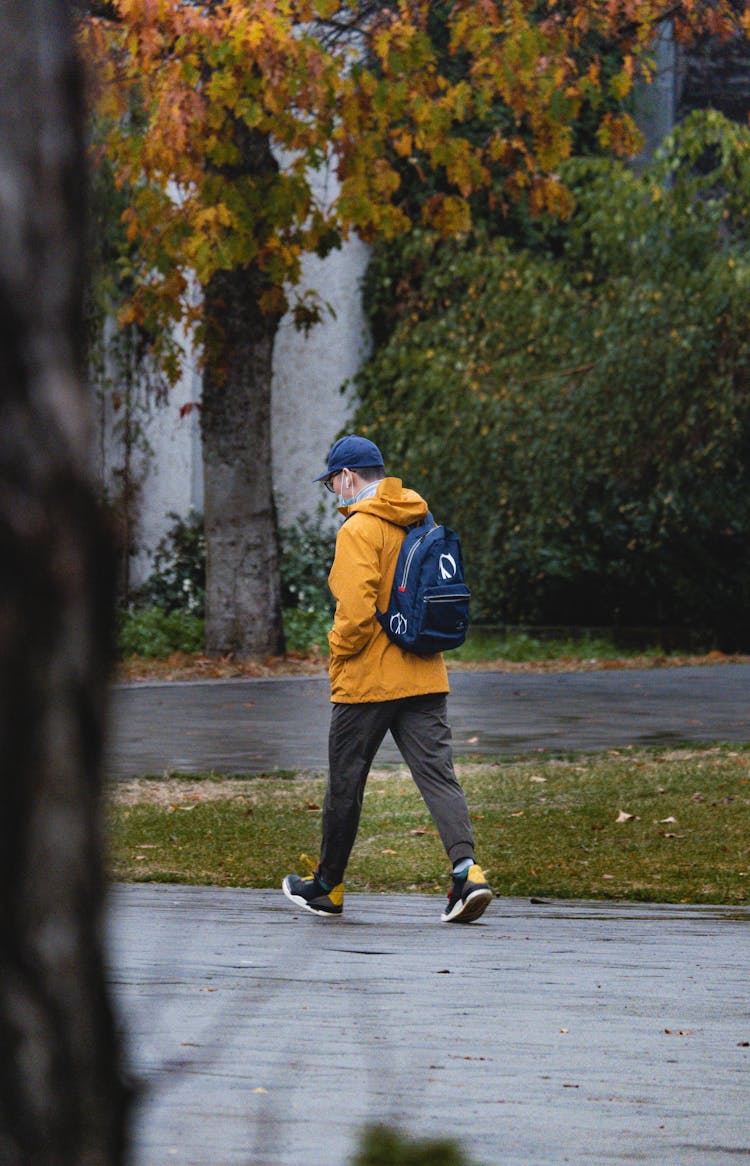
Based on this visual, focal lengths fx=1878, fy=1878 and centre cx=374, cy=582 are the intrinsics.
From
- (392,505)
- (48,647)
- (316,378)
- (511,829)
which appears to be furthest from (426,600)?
(316,378)

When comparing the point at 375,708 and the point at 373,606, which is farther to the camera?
the point at 375,708

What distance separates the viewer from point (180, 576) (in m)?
21.3

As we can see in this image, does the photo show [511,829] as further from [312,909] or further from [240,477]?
[240,477]

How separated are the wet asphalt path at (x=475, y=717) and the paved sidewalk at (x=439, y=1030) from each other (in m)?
4.02

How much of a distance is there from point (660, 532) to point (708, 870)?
12.4 m

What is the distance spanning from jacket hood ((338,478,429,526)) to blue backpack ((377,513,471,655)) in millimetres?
70

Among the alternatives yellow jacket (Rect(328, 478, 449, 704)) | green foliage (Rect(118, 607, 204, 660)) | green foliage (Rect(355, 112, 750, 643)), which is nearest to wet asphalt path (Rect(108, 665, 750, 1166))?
yellow jacket (Rect(328, 478, 449, 704))

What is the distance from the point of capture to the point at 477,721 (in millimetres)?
12922

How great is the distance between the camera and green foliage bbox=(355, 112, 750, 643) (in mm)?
19203

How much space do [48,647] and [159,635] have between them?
17350mm

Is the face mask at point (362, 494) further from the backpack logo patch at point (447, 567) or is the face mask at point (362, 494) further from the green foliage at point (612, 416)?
the green foliage at point (612, 416)

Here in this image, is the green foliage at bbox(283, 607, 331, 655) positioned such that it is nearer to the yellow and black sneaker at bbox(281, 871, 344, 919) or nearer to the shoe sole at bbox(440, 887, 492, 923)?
the yellow and black sneaker at bbox(281, 871, 344, 919)

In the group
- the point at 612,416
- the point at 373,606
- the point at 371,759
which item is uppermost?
the point at 612,416

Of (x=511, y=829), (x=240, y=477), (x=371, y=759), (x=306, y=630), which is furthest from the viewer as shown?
(x=306, y=630)
